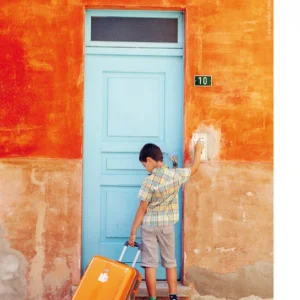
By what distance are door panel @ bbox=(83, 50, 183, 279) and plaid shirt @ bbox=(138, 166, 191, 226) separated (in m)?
0.70

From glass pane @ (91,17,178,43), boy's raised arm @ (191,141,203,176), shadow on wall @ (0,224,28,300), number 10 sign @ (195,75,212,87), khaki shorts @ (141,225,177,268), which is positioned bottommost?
shadow on wall @ (0,224,28,300)

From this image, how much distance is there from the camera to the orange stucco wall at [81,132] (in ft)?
21.2

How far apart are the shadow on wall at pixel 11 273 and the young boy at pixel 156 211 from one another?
132 centimetres

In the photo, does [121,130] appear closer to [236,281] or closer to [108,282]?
[108,282]

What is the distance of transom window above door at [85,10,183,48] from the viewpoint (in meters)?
6.71

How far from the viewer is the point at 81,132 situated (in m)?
6.50

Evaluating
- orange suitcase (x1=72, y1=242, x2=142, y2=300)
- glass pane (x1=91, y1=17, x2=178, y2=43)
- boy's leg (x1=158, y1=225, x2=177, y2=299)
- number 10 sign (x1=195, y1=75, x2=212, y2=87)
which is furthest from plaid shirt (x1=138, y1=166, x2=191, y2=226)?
glass pane (x1=91, y1=17, x2=178, y2=43)

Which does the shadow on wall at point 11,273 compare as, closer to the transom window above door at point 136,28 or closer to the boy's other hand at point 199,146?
the boy's other hand at point 199,146

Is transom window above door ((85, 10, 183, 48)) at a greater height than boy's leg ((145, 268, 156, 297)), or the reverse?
transom window above door ((85, 10, 183, 48))

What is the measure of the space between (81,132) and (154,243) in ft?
4.60

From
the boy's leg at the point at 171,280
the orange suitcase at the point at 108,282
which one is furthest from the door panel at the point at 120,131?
the orange suitcase at the point at 108,282

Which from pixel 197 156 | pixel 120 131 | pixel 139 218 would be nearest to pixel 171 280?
pixel 139 218

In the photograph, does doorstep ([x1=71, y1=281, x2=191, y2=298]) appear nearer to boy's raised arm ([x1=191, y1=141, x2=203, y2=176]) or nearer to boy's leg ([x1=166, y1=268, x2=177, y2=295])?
boy's leg ([x1=166, y1=268, x2=177, y2=295])
